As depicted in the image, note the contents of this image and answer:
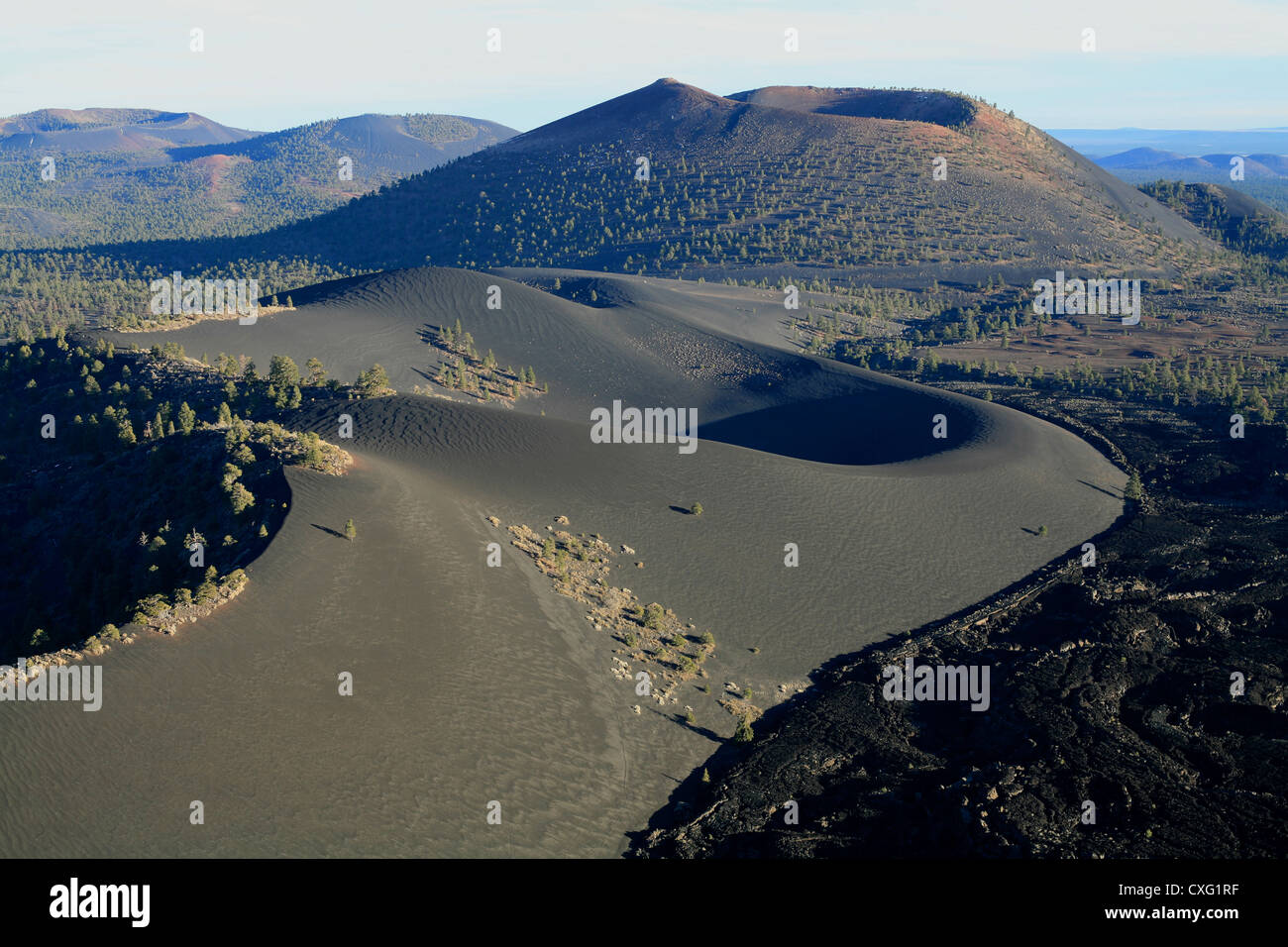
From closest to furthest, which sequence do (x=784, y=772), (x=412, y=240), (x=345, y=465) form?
(x=784, y=772), (x=345, y=465), (x=412, y=240)

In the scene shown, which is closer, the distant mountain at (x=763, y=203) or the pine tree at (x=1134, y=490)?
the pine tree at (x=1134, y=490)

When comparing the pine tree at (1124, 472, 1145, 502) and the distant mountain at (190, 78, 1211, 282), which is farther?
the distant mountain at (190, 78, 1211, 282)

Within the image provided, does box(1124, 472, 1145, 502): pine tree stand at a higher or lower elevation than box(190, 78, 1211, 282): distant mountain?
lower

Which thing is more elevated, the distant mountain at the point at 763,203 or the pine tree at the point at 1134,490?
the distant mountain at the point at 763,203

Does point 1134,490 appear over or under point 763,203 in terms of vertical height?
under

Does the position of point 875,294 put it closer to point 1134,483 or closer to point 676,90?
point 1134,483

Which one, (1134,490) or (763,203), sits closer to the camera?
(1134,490)
